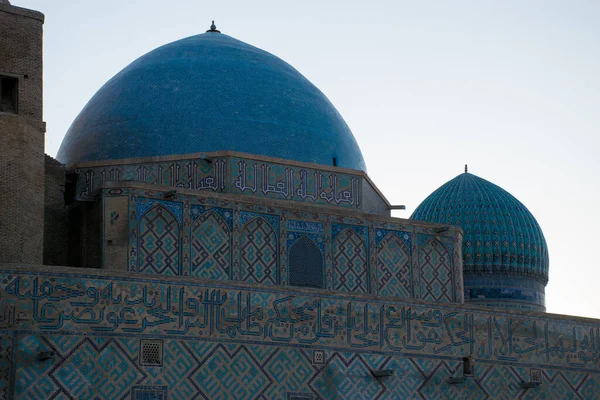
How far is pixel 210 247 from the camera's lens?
39.9ft

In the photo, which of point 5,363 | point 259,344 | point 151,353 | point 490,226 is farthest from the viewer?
point 490,226

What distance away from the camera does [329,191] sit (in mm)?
13484

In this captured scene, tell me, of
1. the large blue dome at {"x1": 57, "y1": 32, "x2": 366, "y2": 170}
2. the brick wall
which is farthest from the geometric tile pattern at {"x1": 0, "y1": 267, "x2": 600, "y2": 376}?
the large blue dome at {"x1": 57, "y1": 32, "x2": 366, "y2": 170}

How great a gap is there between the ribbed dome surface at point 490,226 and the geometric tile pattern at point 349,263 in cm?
687

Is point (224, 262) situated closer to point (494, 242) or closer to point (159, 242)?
point (159, 242)

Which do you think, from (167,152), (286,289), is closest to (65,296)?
(286,289)

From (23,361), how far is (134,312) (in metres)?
1.15

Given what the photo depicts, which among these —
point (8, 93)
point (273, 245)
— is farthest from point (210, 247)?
point (8, 93)

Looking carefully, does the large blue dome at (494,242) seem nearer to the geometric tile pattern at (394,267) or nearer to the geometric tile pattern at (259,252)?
the geometric tile pattern at (394,267)

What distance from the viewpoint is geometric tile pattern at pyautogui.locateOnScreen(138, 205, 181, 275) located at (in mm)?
11727

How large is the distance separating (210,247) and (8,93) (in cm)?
261

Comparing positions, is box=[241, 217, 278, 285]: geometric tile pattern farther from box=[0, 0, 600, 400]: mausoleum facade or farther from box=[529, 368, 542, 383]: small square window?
box=[529, 368, 542, 383]: small square window

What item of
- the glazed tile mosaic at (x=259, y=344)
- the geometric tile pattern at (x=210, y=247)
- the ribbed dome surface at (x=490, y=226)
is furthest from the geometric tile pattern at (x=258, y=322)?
the ribbed dome surface at (x=490, y=226)

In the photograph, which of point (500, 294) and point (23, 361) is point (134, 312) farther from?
point (500, 294)
